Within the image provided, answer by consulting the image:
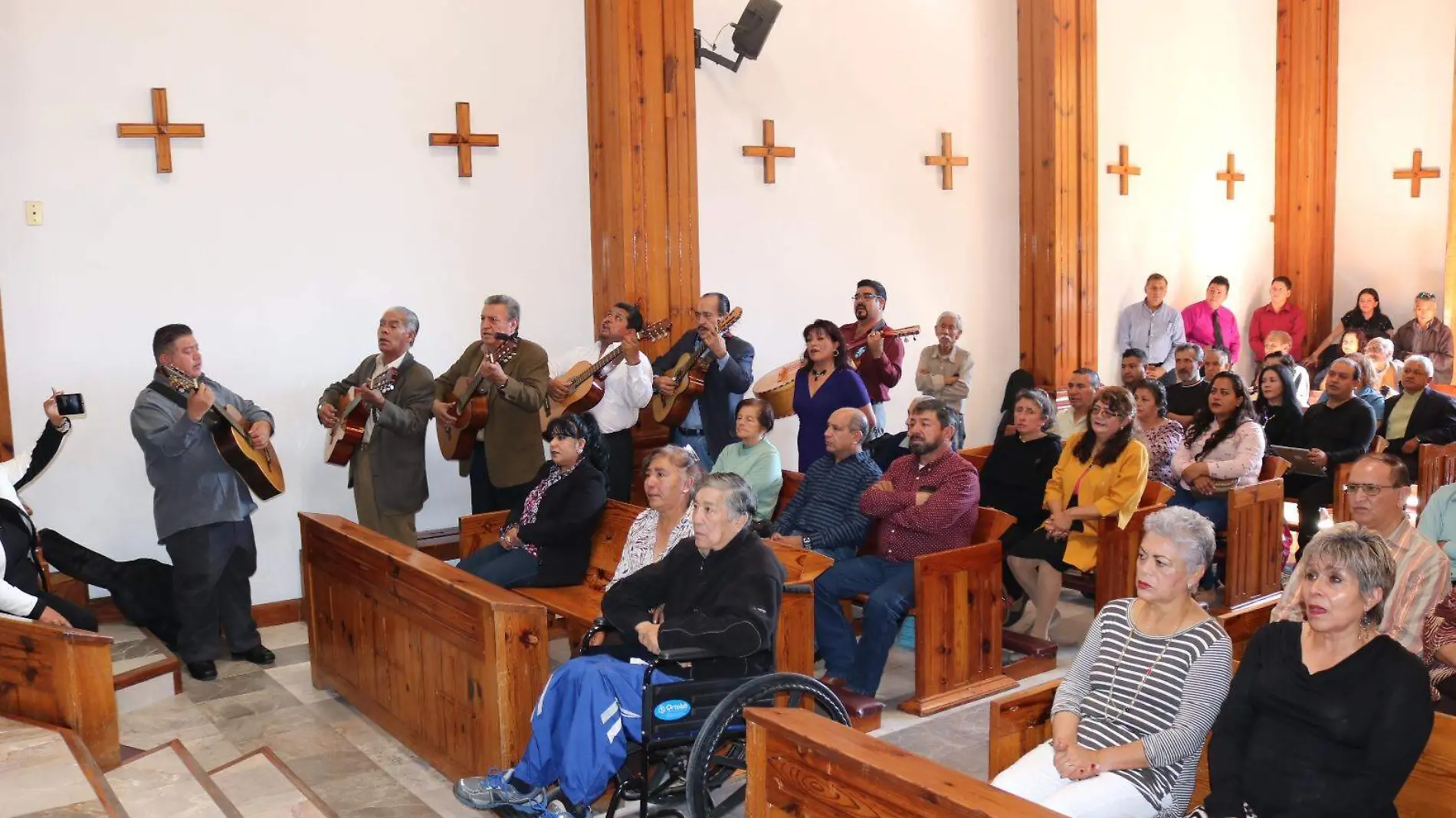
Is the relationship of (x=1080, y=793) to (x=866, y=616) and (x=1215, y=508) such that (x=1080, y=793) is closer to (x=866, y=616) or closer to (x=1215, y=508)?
(x=866, y=616)

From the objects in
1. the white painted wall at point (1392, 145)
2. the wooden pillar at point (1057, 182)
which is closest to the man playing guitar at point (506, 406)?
the wooden pillar at point (1057, 182)

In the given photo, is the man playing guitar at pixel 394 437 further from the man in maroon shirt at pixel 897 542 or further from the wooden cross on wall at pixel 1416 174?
the wooden cross on wall at pixel 1416 174

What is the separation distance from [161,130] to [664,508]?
9.91 feet

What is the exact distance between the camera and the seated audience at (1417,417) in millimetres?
6508

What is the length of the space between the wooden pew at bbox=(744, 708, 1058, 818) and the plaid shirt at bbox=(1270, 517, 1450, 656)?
1.39 m

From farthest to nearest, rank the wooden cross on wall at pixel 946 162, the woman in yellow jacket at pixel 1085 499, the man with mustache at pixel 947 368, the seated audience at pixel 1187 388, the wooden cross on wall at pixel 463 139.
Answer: the wooden cross on wall at pixel 946 162 → the seated audience at pixel 1187 388 → the man with mustache at pixel 947 368 → the wooden cross on wall at pixel 463 139 → the woman in yellow jacket at pixel 1085 499

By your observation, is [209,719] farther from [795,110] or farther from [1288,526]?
[1288,526]

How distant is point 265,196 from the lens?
5797 mm

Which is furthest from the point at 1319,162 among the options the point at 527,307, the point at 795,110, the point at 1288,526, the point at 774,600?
the point at 774,600

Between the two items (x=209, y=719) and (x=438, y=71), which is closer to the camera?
(x=209, y=719)

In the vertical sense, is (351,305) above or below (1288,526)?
above

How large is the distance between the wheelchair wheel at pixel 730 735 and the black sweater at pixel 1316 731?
834 millimetres

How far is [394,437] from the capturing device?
555 centimetres

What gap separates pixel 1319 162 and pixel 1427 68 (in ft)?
3.27
